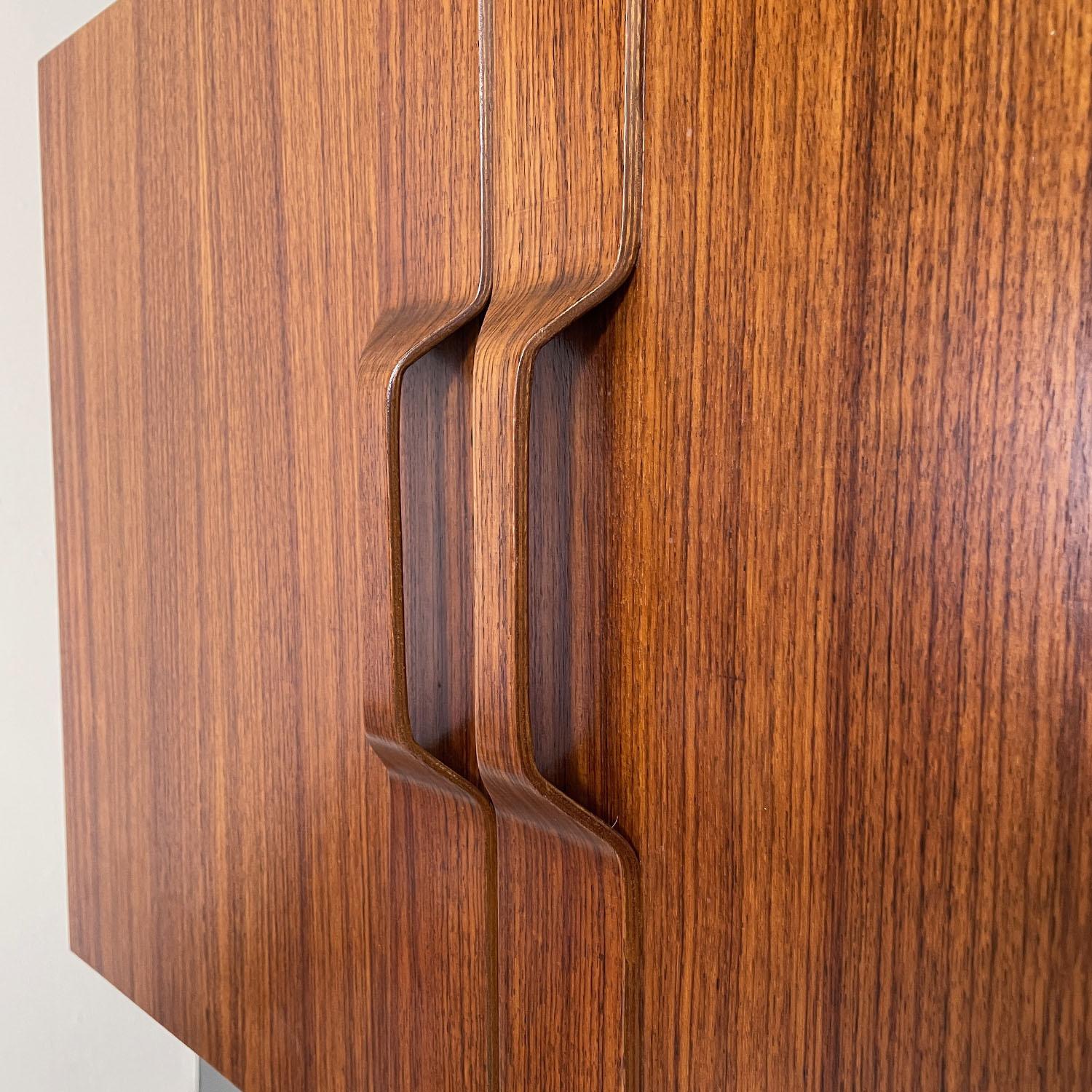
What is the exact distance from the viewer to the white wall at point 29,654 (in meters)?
0.96

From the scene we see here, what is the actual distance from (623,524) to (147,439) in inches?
15.4

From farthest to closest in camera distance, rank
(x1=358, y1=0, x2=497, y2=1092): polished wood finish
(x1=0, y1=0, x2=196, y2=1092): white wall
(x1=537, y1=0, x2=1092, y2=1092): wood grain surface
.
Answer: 1. (x1=0, y1=0, x2=196, y2=1092): white wall
2. (x1=358, y1=0, x2=497, y2=1092): polished wood finish
3. (x1=537, y1=0, x2=1092, y2=1092): wood grain surface

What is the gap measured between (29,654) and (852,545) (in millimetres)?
942

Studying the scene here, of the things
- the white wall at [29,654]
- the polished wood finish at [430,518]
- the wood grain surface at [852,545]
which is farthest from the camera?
the white wall at [29,654]

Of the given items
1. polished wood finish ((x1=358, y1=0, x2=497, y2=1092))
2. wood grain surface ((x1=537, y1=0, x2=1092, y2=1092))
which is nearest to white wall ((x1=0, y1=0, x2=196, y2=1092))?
polished wood finish ((x1=358, y1=0, x2=497, y2=1092))

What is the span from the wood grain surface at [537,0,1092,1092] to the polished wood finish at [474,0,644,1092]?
0.04 ft

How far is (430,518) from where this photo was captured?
1.41 feet

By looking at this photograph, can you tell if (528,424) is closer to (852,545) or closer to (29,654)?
(852,545)

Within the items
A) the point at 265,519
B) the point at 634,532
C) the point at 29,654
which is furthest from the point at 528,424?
the point at 29,654

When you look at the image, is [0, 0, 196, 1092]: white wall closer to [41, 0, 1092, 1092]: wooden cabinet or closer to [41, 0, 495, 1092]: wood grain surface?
[41, 0, 495, 1092]: wood grain surface

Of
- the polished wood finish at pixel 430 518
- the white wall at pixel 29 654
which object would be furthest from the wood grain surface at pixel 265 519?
the white wall at pixel 29 654

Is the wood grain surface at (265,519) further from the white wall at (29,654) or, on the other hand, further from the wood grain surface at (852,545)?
the white wall at (29,654)

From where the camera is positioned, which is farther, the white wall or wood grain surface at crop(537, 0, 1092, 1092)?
the white wall

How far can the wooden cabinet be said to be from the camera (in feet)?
0.84
